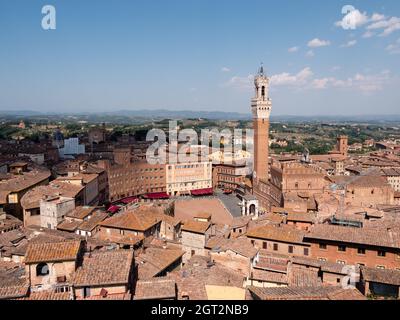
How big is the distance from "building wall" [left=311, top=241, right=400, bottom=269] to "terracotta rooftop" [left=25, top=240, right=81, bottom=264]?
522 inches

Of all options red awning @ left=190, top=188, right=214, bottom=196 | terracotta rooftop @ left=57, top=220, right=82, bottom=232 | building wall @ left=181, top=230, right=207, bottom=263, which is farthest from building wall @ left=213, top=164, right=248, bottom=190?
terracotta rooftop @ left=57, top=220, right=82, bottom=232

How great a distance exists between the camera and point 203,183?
190ft

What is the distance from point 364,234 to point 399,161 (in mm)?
61555

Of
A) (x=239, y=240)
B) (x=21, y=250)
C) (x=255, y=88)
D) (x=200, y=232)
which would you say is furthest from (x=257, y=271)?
(x=255, y=88)

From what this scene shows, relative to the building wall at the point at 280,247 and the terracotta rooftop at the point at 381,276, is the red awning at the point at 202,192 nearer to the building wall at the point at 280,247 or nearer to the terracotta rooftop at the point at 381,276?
the building wall at the point at 280,247

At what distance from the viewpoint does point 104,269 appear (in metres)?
13.3

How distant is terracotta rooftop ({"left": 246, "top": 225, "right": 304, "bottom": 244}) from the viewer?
21684 mm

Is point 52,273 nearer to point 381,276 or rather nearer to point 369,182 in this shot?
point 381,276

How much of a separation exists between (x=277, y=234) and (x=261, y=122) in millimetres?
27534

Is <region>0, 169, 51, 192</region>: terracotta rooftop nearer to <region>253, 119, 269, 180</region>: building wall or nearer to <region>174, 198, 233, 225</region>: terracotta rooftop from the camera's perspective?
<region>174, 198, 233, 225</region>: terracotta rooftop

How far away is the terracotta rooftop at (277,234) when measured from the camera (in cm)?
2168

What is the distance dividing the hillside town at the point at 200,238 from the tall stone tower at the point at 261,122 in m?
0.14

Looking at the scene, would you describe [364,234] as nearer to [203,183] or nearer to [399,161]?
[203,183]

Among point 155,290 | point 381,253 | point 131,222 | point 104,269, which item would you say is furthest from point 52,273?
point 381,253
